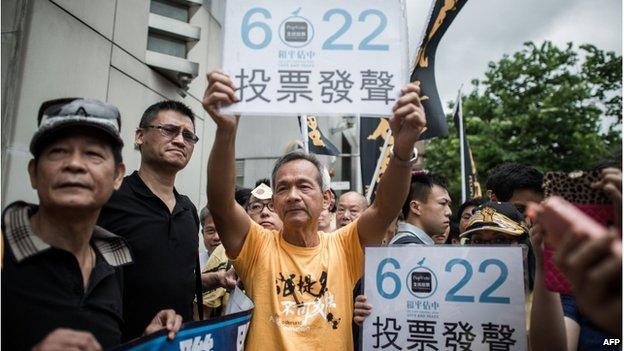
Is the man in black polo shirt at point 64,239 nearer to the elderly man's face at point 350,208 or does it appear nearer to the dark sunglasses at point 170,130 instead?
the dark sunglasses at point 170,130

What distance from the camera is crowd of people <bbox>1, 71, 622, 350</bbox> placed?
1525 millimetres

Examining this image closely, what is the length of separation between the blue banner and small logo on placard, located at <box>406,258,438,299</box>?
2.73ft

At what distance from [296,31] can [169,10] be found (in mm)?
5671

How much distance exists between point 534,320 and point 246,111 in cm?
156

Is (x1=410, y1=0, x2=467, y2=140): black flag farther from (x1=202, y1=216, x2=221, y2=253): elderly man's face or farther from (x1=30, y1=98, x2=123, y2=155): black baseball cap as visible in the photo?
(x1=30, y1=98, x2=123, y2=155): black baseball cap

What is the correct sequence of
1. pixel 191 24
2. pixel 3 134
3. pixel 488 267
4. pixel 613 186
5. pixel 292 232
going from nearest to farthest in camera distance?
1. pixel 613 186
2. pixel 488 267
3. pixel 292 232
4. pixel 3 134
5. pixel 191 24

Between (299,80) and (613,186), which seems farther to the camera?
(299,80)

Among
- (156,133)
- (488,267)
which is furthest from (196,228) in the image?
(488,267)

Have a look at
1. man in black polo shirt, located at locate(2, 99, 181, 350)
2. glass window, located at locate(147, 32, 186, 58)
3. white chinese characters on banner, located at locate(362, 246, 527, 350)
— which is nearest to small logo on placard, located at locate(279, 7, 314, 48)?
man in black polo shirt, located at locate(2, 99, 181, 350)

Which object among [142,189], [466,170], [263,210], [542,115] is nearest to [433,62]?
[263,210]

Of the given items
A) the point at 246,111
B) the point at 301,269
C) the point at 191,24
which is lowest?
the point at 301,269

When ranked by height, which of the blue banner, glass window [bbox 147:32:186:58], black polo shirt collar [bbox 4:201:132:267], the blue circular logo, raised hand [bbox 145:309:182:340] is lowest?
the blue banner

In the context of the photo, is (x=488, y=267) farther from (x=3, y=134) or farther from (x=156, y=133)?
(x=3, y=134)

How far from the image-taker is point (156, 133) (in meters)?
2.80
